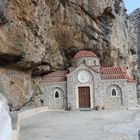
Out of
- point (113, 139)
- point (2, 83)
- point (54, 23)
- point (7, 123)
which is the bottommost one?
point (113, 139)

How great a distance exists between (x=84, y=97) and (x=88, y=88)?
48.6 inches

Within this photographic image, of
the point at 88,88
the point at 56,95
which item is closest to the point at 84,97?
the point at 88,88

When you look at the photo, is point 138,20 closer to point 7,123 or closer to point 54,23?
point 54,23

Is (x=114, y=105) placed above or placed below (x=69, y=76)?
below

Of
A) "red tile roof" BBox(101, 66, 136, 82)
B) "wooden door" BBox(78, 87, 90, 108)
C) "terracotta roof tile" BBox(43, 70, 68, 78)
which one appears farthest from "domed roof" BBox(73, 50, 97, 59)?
"wooden door" BBox(78, 87, 90, 108)

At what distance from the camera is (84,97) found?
28109mm

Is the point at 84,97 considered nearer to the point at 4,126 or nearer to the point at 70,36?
the point at 70,36

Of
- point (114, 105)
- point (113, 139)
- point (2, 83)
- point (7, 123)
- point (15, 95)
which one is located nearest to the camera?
point (7, 123)

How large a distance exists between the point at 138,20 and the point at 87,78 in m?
41.8

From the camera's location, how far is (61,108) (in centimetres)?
2858

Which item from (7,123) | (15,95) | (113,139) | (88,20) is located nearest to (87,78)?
(88,20)

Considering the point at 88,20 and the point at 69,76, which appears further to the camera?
the point at 88,20

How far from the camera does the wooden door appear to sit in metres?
28.0

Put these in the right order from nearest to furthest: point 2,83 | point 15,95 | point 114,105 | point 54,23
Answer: point 2,83
point 15,95
point 114,105
point 54,23
